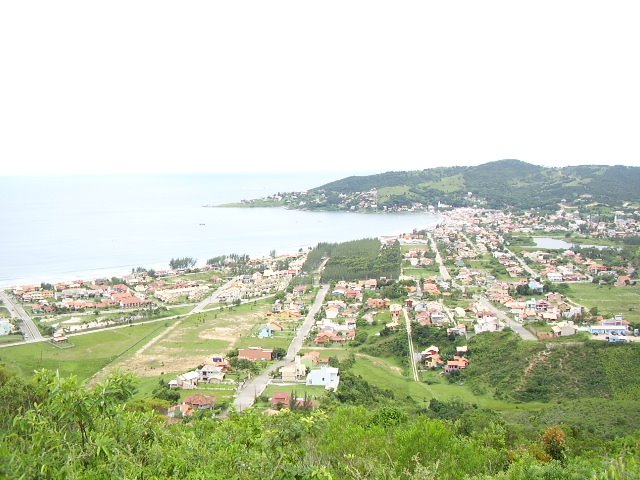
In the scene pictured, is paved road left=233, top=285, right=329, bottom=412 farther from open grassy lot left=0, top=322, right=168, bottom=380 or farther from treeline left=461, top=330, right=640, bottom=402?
treeline left=461, top=330, right=640, bottom=402

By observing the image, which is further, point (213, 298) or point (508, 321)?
point (213, 298)

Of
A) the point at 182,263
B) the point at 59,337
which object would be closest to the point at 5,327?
the point at 59,337

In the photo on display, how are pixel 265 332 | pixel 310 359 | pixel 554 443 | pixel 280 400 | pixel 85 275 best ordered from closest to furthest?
1. pixel 554 443
2. pixel 280 400
3. pixel 310 359
4. pixel 265 332
5. pixel 85 275

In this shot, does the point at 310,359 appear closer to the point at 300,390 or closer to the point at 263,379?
the point at 263,379

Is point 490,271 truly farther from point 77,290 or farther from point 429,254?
point 77,290

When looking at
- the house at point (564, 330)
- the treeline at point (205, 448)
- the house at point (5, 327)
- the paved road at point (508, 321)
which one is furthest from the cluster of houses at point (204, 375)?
the house at point (564, 330)

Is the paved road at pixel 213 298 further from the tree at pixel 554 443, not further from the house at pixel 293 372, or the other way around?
the tree at pixel 554 443

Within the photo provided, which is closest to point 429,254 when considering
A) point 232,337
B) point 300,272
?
point 300,272
